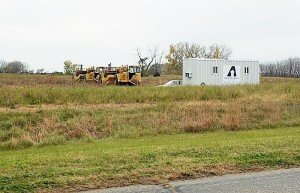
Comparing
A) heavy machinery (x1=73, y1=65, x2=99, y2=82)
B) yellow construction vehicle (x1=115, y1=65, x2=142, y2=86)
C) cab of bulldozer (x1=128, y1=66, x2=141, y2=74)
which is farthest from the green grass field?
heavy machinery (x1=73, y1=65, x2=99, y2=82)

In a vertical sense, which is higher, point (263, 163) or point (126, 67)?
point (126, 67)

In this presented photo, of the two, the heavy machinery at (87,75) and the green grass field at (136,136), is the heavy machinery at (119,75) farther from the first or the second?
the green grass field at (136,136)

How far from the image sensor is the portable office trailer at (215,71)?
42344 mm

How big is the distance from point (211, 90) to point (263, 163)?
19.2 m

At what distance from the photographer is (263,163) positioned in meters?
7.66

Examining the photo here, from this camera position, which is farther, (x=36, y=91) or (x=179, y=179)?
(x=36, y=91)

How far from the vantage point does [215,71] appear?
42.7 metres

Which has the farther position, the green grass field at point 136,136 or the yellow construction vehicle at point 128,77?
the yellow construction vehicle at point 128,77

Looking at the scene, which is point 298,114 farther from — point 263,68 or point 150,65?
point 263,68

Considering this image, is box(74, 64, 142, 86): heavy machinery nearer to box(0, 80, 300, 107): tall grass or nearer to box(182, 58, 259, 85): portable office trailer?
box(182, 58, 259, 85): portable office trailer

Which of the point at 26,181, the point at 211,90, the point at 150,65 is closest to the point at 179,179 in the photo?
the point at 26,181

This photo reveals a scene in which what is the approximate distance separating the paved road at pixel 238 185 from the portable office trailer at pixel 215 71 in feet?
117

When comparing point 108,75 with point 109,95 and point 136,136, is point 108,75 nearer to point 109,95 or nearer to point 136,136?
point 109,95

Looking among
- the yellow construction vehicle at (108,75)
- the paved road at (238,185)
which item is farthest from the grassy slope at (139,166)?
the yellow construction vehicle at (108,75)
